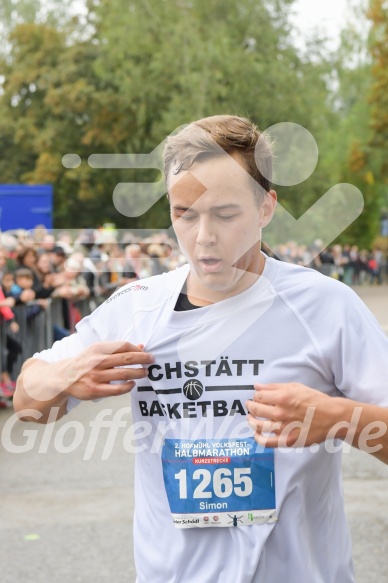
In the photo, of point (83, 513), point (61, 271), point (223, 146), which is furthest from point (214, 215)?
point (61, 271)

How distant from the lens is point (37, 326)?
44.5 ft

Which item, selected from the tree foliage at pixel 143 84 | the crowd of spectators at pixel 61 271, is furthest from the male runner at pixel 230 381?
the tree foliage at pixel 143 84

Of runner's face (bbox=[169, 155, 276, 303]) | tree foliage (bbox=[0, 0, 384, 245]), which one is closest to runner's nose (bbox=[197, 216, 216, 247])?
runner's face (bbox=[169, 155, 276, 303])

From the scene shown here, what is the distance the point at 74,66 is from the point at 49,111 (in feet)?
9.93

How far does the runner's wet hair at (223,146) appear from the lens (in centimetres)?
260

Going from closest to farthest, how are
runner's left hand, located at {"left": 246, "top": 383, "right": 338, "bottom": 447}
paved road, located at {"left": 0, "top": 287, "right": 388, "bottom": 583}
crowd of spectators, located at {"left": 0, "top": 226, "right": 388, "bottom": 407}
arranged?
1. runner's left hand, located at {"left": 246, "top": 383, "right": 338, "bottom": 447}
2. paved road, located at {"left": 0, "top": 287, "right": 388, "bottom": 583}
3. crowd of spectators, located at {"left": 0, "top": 226, "right": 388, "bottom": 407}

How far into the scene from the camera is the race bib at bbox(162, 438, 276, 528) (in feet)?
8.67

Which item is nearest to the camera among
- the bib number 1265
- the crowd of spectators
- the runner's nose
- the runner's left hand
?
the runner's left hand

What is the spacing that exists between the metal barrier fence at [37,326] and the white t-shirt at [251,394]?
9.33 metres

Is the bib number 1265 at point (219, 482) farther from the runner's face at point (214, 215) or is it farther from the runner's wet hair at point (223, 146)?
the runner's wet hair at point (223, 146)

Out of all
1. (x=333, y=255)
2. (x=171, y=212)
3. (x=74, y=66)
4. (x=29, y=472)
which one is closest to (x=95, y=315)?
(x=171, y=212)

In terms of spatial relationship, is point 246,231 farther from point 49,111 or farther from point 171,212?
point 49,111

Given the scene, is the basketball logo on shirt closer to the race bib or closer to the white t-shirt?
the white t-shirt

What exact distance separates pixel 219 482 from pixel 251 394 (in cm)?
22
